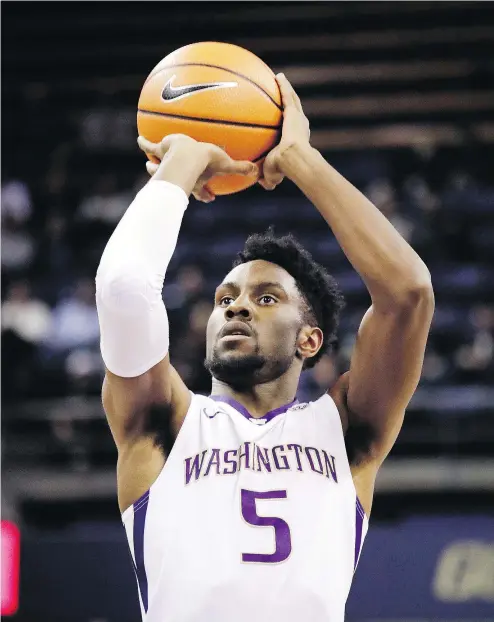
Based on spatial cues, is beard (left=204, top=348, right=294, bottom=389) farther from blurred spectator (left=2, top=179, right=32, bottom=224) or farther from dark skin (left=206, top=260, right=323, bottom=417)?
blurred spectator (left=2, top=179, right=32, bottom=224)

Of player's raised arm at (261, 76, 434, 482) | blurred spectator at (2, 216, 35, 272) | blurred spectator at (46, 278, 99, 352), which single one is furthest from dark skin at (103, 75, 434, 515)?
blurred spectator at (2, 216, 35, 272)

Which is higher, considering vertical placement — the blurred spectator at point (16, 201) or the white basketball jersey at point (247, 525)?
the blurred spectator at point (16, 201)

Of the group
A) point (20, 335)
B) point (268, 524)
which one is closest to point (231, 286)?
point (268, 524)

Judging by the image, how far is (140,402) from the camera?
10.7 feet

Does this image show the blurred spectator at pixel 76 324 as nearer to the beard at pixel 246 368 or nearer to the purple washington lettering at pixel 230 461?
the beard at pixel 246 368

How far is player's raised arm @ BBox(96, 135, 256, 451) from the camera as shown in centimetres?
299

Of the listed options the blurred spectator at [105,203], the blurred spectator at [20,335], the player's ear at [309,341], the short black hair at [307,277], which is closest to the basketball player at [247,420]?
the player's ear at [309,341]

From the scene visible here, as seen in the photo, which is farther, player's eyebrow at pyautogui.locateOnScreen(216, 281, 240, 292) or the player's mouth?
player's eyebrow at pyautogui.locateOnScreen(216, 281, 240, 292)

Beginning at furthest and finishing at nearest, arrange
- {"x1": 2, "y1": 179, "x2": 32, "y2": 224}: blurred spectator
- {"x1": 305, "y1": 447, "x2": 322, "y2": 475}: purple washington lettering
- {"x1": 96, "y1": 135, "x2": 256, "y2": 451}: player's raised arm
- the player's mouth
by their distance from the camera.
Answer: {"x1": 2, "y1": 179, "x2": 32, "y2": 224}: blurred spectator, the player's mouth, {"x1": 305, "y1": 447, "x2": 322, "y2": 475}: purple washington lettering, {"x1": 96, "y1": 135, "x2": 256, "y2": 451}: player's raised arm

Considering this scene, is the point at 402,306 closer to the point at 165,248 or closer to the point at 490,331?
the point at 165,248

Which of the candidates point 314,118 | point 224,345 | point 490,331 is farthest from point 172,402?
point 314,118

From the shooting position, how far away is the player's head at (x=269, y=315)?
11.7 ft

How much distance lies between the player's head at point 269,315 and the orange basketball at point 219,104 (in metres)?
0.40

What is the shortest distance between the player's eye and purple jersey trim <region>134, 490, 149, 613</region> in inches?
33.6
